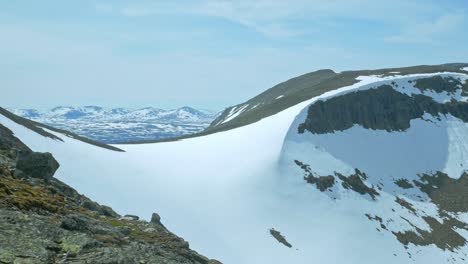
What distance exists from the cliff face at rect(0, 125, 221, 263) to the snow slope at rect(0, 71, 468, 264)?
132 feet

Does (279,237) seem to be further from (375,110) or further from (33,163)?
(375,110)

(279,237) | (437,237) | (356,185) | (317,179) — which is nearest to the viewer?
(279,237)

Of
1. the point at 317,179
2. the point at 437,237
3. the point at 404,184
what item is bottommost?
the point at 437,237

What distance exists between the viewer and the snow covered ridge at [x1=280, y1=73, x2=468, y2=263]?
84.2 meters

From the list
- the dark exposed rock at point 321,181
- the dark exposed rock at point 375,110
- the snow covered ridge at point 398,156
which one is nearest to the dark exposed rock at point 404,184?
the snow covered ridge at point 398,156

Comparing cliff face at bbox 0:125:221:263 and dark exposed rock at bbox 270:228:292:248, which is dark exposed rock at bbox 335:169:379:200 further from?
cliff face at bbox 0:125:221:263

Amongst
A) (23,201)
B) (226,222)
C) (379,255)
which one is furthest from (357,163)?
(23,201)

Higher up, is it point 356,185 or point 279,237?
point 356,185

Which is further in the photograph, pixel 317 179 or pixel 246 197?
Result: pixel 317 179

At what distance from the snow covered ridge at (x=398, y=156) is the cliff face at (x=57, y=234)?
2611 inches

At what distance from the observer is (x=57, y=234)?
1372 cm

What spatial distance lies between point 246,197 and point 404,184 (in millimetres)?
40261

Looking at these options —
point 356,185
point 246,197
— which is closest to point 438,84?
point 356,185

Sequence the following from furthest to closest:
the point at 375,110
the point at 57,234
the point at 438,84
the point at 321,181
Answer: the point at 438,84 → the point at 375,110 → the point at 321,181 → the point at 57,234
